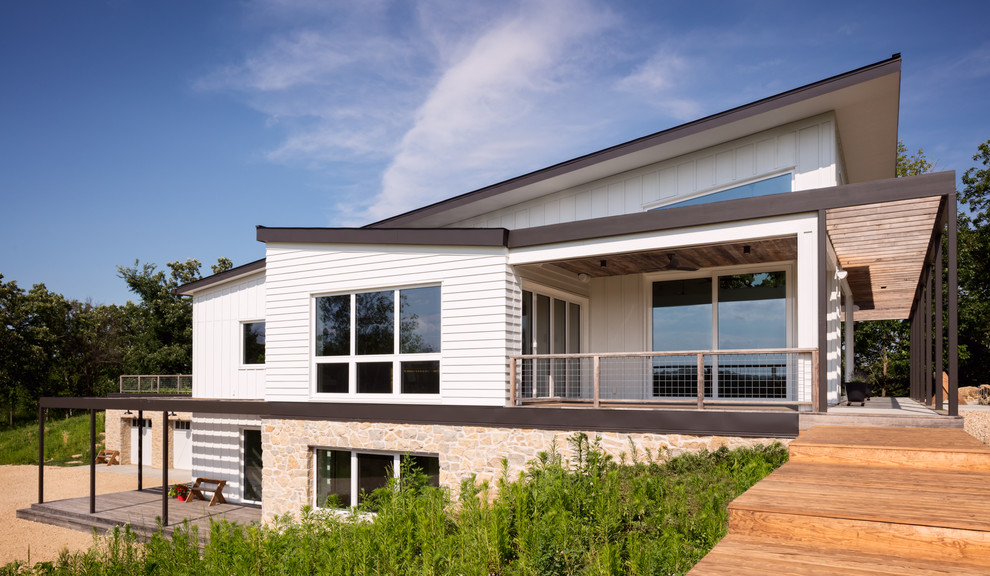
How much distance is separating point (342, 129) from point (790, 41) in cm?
2170

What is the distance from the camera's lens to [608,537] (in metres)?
5.05

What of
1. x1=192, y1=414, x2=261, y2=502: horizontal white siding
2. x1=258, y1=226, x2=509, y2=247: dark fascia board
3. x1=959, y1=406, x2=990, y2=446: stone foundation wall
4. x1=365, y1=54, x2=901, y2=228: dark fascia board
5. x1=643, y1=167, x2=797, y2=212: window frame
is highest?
x1=365, y1=54, x2=901, y2=228: dark fascia board

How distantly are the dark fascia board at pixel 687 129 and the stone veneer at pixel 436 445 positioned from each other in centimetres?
525

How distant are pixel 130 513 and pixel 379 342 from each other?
751 cm

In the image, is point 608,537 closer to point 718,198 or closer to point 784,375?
point 784,375

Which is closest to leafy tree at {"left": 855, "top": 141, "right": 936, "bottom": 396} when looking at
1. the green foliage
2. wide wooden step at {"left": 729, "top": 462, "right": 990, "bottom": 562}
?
wide wooden step at {"left": 729, "top": 462, "right": 990, "bottom": 562}

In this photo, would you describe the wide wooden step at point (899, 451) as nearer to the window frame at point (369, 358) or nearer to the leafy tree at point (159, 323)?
the window frame at point (369, 358)

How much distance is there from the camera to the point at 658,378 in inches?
477

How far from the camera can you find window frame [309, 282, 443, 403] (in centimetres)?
1066

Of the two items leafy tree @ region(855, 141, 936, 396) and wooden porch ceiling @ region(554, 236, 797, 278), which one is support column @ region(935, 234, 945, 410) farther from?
leafy tree @ region(855, 141, 936, 396)

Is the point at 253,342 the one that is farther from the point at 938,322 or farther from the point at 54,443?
the point at 54,443

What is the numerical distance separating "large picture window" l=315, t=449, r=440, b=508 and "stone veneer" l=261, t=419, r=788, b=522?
0.65 feet

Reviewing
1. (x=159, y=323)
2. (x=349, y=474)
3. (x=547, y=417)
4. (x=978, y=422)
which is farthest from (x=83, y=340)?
(x=978, y=422)

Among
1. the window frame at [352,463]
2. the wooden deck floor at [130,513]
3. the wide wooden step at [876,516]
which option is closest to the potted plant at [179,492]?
the wooden deck floor at [130,513]
